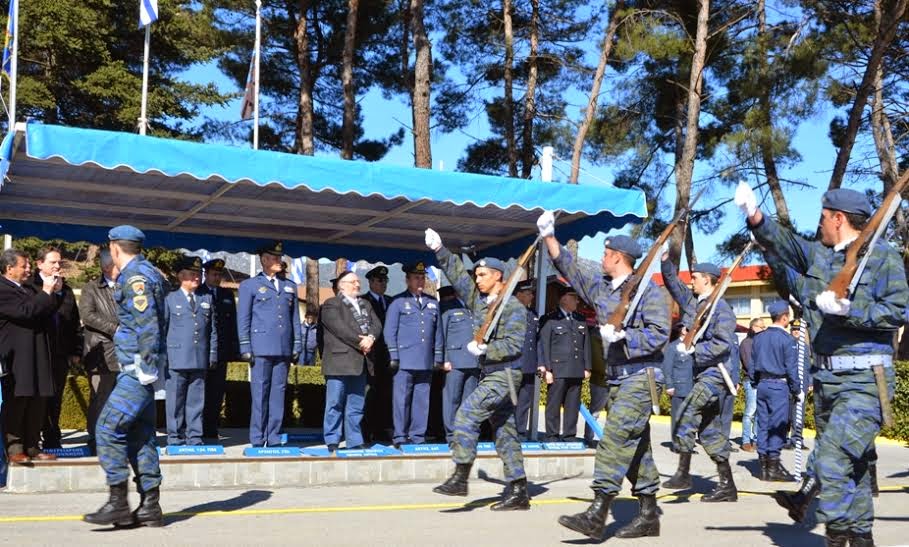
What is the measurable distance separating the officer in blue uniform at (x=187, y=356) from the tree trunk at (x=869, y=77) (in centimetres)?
1496

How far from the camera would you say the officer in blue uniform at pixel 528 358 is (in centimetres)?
1113

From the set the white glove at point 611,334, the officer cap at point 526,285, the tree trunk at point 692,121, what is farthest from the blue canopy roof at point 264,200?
the tree trunk at point 692,121

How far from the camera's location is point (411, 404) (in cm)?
1062

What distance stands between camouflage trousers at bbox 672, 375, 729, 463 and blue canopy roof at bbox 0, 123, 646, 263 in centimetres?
219

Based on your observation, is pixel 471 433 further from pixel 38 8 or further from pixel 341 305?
pixel 38 8

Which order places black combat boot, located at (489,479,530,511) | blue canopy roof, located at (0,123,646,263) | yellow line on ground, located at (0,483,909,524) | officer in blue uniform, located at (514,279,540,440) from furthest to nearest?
officer in blue uniform, located at (514,279,540,440) < blue canopy roof, located at (0,123,646,263) < black combat boot, located at (489,479,530,511) < yellow line on ground, located at (0,483,909,524)

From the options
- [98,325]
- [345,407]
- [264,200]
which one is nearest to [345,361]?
[345,407]

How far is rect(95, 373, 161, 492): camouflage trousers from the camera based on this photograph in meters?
6.48

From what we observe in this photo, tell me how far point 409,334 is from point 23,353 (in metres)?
3.89

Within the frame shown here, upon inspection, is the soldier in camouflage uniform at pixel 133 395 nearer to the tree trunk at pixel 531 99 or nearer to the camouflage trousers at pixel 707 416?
the camouflage trousers at pixel 707 416

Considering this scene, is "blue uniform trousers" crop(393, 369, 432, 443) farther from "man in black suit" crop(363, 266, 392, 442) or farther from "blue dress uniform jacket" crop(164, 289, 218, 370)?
"blue dress uniform jacket" crop(164, 289, 218, 370)

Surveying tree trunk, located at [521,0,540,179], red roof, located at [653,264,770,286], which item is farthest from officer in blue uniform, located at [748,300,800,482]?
tree trunk, located at [521,0,540,179]

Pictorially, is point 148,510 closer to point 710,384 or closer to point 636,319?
point 636,319

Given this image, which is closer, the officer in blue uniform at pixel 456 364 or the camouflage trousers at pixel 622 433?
the camouflage trousers at pixel 622 433
